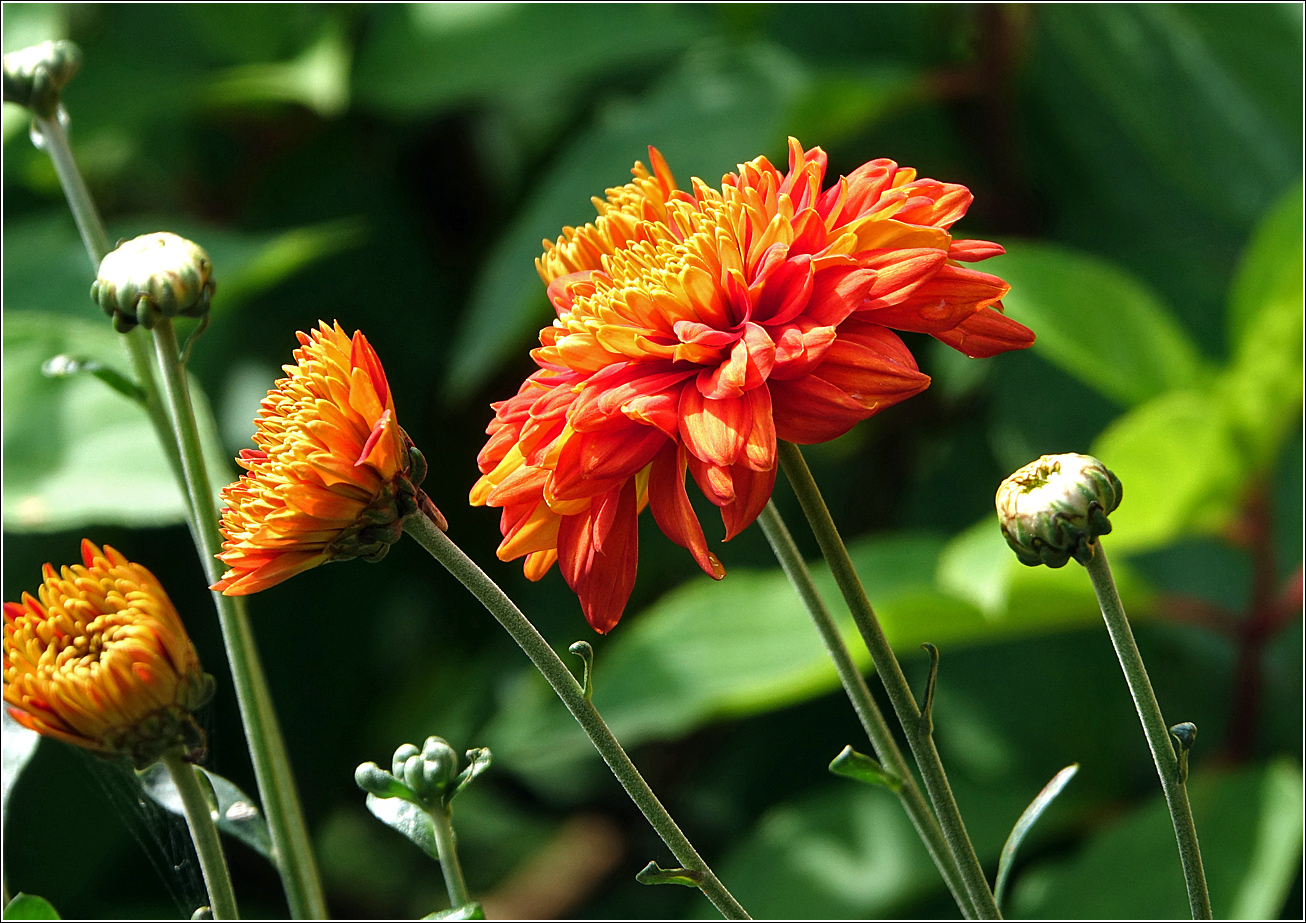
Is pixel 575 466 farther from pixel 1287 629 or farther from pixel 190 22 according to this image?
pixel 190 22

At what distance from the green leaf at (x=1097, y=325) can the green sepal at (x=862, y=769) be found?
1.16ft

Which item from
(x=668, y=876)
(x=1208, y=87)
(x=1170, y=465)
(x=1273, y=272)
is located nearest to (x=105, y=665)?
(x=668, y=876)

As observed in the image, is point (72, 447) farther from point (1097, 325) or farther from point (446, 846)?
point (1097, 325)

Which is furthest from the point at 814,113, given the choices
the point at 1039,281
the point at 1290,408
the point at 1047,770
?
the point at 1047,770

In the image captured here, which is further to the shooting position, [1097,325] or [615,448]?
[1097,325]

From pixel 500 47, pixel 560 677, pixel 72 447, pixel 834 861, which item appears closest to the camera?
pixel 560 677

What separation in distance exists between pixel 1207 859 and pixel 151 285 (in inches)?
22.3

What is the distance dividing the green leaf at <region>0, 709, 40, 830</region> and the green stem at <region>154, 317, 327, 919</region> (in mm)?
58

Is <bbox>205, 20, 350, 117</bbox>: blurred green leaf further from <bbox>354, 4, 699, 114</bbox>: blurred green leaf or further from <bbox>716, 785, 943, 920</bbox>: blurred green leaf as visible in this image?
<bbox>716, 785, 943, 920</bbox>: blurred green leaf

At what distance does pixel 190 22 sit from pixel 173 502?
519 mm

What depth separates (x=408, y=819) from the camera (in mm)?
261

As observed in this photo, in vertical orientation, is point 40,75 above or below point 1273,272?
above

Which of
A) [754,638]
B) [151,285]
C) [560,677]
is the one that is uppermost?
[151,285]

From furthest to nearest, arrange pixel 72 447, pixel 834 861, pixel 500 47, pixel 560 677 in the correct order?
pixel 500 47
pixel 834 861
pixel 72 447
pixel 560 677
